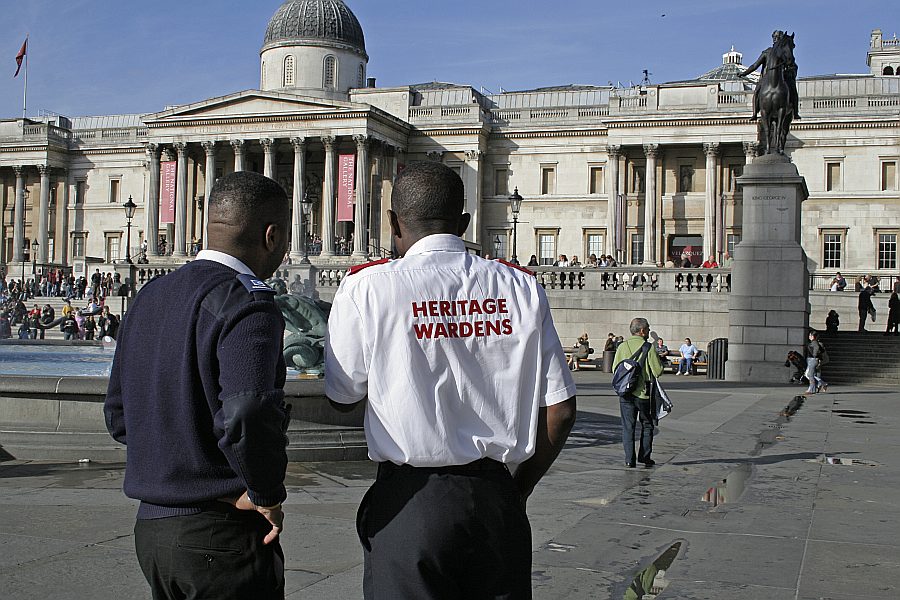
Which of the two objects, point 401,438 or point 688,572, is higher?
point 401,438

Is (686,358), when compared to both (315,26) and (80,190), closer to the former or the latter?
(315,26)

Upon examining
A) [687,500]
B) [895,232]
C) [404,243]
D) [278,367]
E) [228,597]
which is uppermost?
[895,232]

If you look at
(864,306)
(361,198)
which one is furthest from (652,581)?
(361,198)

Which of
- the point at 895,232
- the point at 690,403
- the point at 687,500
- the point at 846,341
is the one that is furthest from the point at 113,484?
the point at 895,232

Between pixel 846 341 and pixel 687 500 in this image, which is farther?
pixel 846 341

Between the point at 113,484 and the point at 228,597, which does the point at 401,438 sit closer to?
the point at 228,597

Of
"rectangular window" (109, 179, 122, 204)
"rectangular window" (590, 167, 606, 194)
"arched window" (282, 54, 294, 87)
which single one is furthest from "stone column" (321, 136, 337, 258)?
"rectangular window" (109, 179, 122, 204)

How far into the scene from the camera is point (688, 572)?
22.1 feet

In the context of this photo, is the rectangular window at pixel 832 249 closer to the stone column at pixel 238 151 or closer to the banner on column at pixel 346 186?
the banner on column at pixel 346 186

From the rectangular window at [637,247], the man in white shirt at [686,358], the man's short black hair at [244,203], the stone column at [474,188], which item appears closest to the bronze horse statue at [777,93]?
the man in white shirt at [686,358]

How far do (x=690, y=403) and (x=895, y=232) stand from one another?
4591 centimetres

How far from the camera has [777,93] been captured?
28.1 meters

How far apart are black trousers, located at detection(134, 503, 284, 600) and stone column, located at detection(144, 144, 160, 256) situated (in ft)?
221

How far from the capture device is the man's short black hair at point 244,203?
3.71m
